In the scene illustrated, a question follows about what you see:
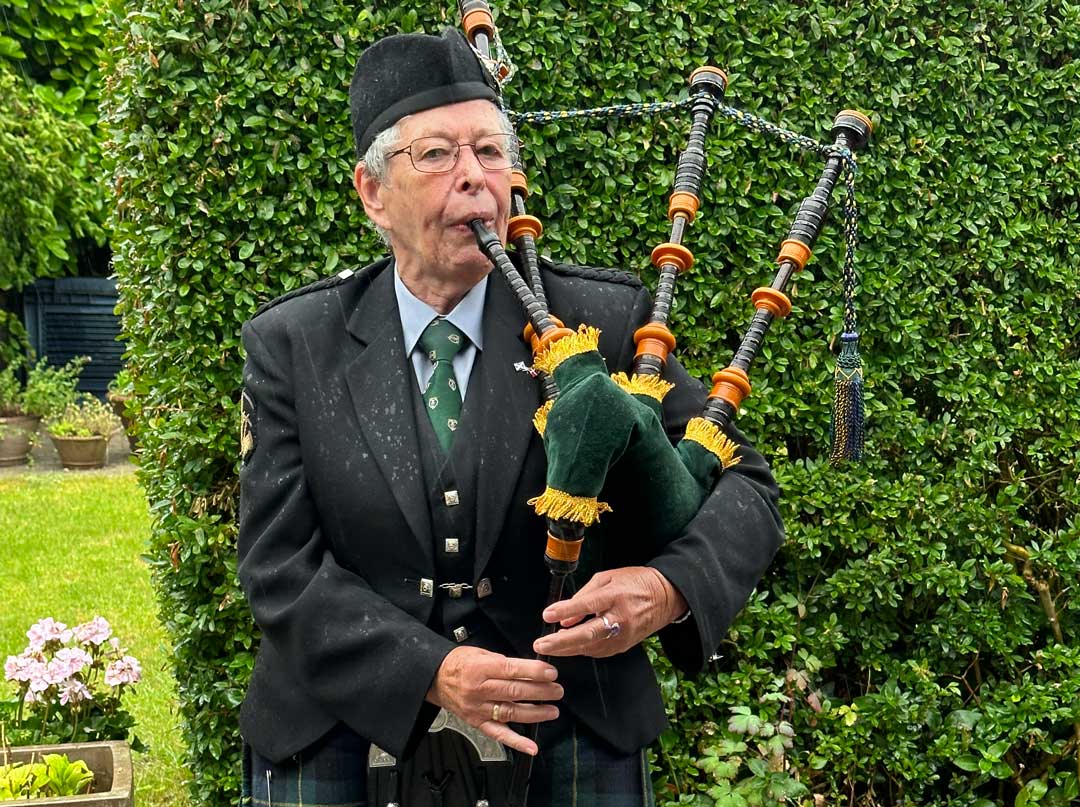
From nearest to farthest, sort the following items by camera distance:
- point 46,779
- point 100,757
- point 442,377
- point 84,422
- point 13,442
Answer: point 442,377 → point 46,779 → point 100,757 → point 13,442 → point 84,422

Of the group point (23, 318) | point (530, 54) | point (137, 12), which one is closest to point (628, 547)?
point (530, 54)

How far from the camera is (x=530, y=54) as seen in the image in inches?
151

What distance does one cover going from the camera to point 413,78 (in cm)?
226

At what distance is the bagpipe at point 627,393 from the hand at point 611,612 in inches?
2.5

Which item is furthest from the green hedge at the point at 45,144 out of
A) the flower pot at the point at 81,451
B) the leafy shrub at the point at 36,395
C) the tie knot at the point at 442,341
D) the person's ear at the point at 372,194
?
the tie knot at the point at 442,341

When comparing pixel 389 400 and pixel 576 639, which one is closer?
pixel 576 639

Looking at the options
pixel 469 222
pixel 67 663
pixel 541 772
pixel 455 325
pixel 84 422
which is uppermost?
pixel 469 222

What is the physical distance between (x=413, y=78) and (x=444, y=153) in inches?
5.8

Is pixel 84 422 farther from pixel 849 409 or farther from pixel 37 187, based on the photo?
pixel 849 409

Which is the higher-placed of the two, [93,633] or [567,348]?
[567,348]

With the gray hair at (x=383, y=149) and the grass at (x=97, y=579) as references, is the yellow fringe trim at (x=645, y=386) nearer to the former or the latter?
the gray hair at (x=383, y=149)

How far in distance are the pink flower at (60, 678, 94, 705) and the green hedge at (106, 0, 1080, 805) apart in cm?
36

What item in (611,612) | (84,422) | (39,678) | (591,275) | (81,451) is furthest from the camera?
(84,422)

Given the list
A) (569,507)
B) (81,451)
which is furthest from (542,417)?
(81,451)
